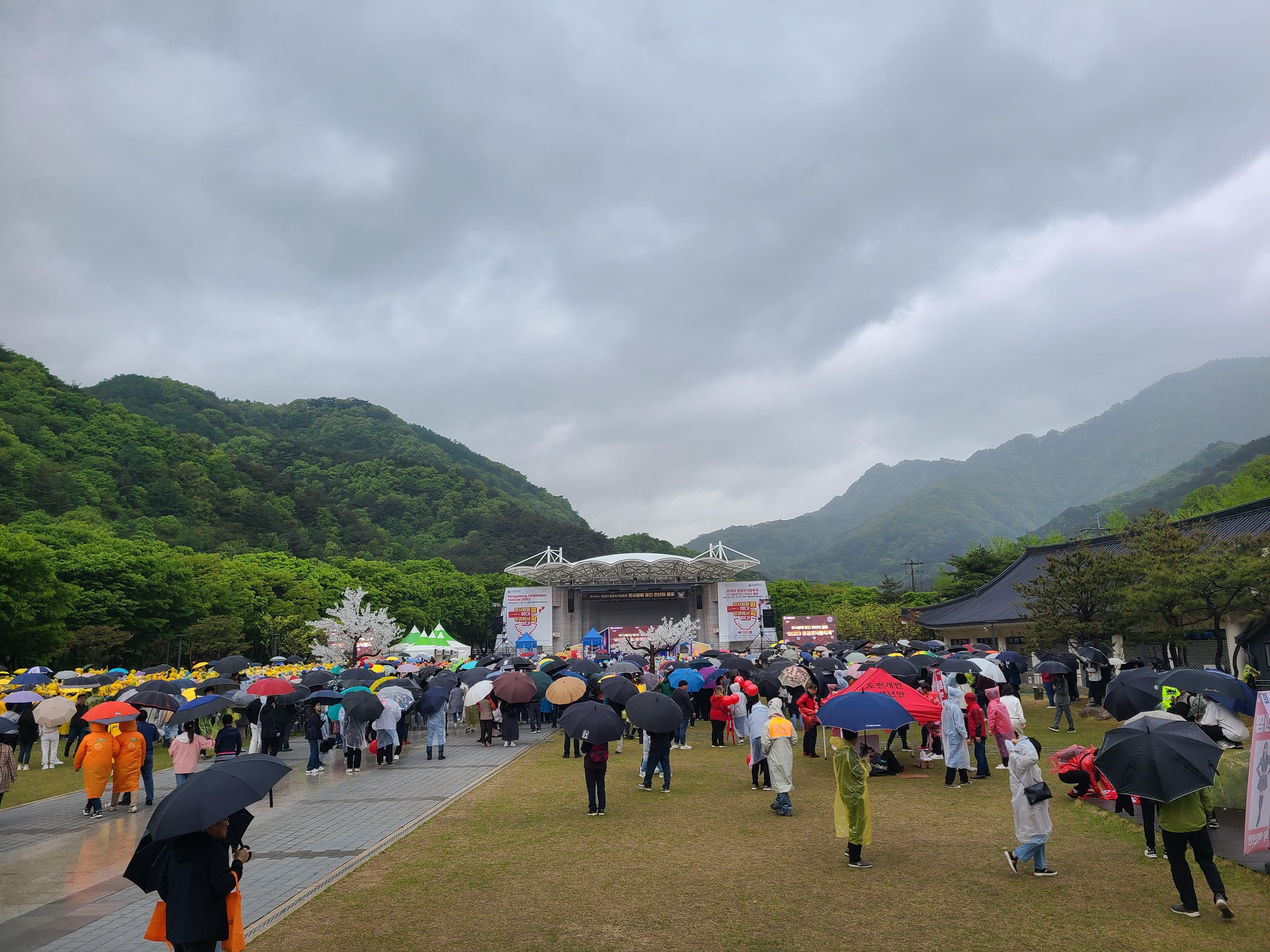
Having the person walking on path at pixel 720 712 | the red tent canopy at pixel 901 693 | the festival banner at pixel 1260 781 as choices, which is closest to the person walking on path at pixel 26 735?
the person walking on path at pixel 720 712

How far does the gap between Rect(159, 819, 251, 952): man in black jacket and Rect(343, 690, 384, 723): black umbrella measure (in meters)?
7.95

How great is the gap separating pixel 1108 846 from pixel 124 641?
34.5 meters

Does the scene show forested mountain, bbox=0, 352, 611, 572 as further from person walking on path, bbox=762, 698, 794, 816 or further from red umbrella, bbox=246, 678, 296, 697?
person walking on path, bbox=762, 698, 794, 816

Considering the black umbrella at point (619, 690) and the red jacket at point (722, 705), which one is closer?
the black umbrella at point (619, 690)

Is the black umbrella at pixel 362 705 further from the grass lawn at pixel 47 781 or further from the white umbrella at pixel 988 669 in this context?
the white umbrella at pixel 988 669

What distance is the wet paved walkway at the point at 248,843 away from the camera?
589 centimetres

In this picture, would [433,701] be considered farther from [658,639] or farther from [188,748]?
[658,639]

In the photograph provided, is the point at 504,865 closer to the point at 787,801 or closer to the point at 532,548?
the point at 787,801

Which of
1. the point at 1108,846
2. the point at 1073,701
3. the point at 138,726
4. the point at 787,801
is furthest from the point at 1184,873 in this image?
the point at 1073,701

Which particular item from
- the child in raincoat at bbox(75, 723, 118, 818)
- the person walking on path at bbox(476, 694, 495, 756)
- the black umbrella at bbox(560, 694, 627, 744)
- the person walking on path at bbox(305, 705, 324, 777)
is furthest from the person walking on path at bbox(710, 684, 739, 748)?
the child in raincoat at bbox(75, 723, 118, 818)

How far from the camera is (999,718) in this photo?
8734mm

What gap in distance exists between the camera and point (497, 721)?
658 inches

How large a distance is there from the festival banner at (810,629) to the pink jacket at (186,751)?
2793 centimetres

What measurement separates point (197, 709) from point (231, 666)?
11043 millimetres
